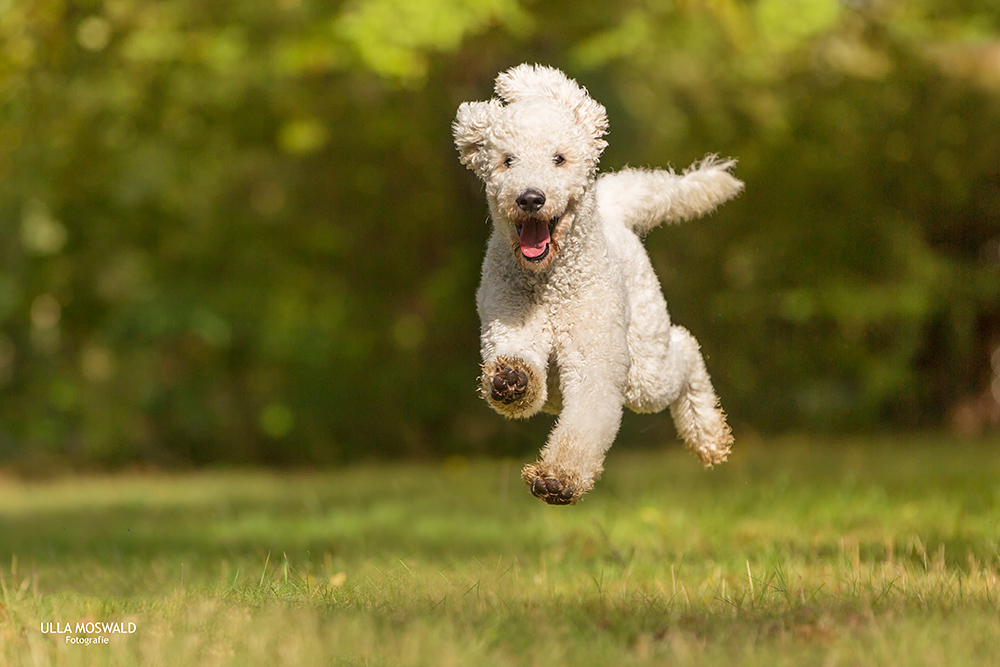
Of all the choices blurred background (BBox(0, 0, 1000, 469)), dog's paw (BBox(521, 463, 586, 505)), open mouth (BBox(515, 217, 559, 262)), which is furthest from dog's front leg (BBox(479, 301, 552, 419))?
blurred background (BBox(0, 0, 1000, 469))

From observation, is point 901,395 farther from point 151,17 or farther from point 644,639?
point 644,639

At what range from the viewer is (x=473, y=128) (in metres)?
3.31

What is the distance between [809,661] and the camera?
9.49ft

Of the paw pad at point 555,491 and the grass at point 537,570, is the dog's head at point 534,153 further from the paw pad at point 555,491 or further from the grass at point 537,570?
the grass at point 537,570

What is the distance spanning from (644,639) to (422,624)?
62cm

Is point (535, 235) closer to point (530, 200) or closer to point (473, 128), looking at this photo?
point (530, 200)

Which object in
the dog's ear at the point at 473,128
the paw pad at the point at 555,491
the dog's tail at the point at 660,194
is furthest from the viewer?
the dog's tail at the point at 660,194

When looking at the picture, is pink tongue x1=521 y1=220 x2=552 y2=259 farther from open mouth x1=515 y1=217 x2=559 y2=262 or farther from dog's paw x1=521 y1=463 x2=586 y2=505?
dog's paw x1=521 y1=463 x2=586 y2=505

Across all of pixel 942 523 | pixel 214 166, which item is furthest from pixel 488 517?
pixel 214 166

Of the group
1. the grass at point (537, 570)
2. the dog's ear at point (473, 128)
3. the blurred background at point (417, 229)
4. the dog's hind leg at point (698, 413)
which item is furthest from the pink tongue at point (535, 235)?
the blurred background at point (417, 229)

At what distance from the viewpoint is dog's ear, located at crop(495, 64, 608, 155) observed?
11.0 feet

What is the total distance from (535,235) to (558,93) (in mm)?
490

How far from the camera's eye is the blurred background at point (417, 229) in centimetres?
987

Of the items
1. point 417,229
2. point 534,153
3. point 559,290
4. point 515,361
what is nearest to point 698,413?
point 559,290
